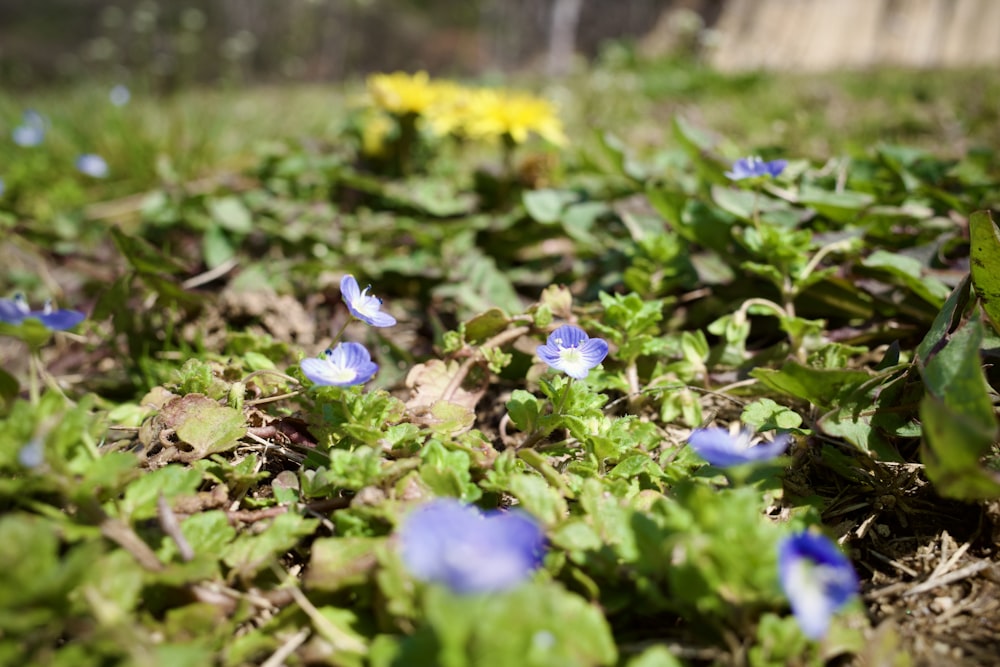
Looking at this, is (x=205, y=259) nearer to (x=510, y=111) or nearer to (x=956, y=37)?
(x=510, y=111)

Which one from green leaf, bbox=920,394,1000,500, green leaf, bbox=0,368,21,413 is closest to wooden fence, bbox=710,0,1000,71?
green leaf, bbox=920,394,1000,500

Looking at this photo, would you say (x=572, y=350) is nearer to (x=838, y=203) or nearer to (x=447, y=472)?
(x=447, y=472)

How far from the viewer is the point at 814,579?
2.64 ft

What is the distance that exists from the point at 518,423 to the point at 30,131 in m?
3.17

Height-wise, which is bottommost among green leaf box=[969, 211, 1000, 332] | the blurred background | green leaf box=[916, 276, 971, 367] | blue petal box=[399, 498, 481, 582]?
the blurred background

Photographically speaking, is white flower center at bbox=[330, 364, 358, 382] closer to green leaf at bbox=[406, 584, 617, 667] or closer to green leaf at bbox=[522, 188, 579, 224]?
green leaf at bbox=[406, 584, 617, 667]

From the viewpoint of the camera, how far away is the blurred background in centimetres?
652

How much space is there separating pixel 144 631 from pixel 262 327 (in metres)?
1.16

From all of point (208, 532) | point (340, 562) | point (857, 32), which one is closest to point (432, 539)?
point (340, 562)

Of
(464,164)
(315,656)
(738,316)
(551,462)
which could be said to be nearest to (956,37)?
(464,164)

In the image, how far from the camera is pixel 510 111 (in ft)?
7.66

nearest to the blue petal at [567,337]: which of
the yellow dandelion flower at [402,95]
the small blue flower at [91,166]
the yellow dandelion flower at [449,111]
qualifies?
the yellow dandelion flower at [449,111]

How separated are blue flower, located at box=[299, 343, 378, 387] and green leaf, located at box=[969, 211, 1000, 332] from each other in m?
1.05

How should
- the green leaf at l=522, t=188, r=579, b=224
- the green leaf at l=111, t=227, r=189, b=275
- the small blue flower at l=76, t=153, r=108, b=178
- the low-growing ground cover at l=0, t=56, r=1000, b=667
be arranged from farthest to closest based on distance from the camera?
the small blue flower at l=76, t=153, r=108, b=178 → the green leaf at l=522, t=188, r=579, b=224 → the green leaf at l=111, t=227, r=189, b=275 → the low-growing ground cover at l=0, t=56, r=1000, b=667
